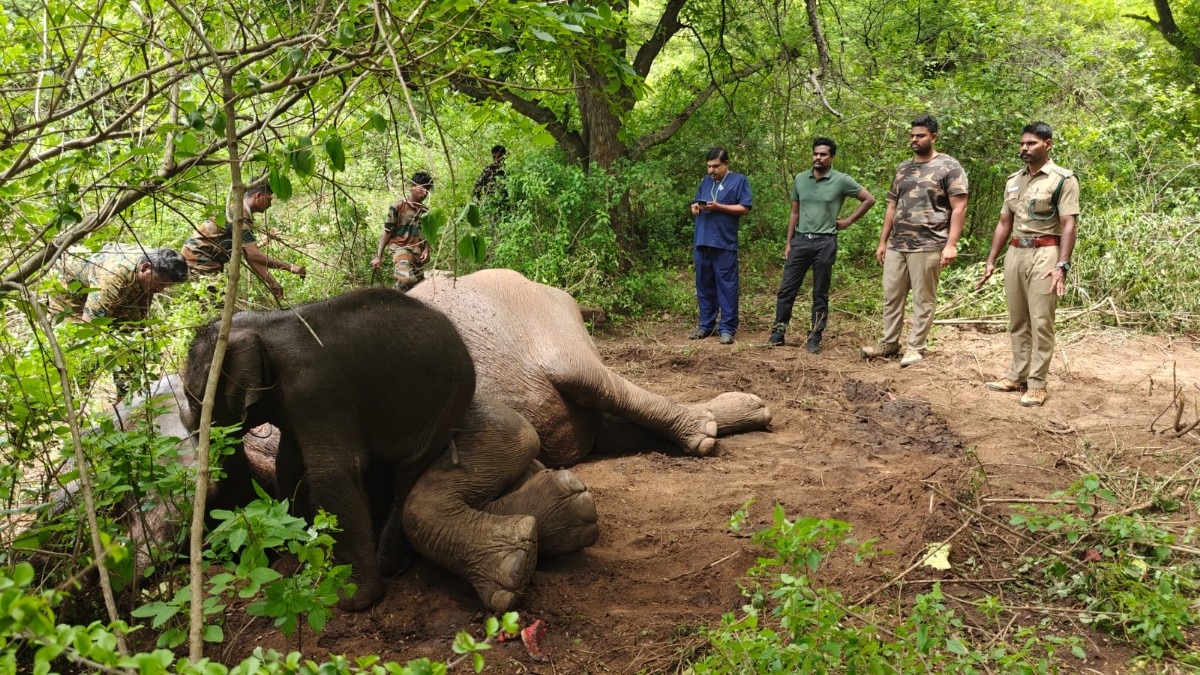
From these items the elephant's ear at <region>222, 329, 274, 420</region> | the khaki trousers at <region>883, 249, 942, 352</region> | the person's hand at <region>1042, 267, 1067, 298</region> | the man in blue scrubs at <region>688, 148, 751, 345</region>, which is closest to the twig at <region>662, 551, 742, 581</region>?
the elephant's ear at <region>222, 329, 274, 420</region>

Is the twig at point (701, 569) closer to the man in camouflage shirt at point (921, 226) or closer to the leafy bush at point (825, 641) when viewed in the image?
the leafy bush at point (825, 641)

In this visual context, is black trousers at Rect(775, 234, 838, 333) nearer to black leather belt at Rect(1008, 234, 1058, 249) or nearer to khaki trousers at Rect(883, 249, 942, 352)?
khaki trousers at Rect(883, 249, 942, 352)

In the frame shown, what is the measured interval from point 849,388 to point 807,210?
225 cm

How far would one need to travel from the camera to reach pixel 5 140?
2518 mm

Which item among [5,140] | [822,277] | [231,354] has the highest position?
[5,140]

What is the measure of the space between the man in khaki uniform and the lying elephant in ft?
13.2

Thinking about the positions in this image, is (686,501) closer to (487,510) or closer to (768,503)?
(768,503)

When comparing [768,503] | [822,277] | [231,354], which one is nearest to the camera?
[231,354]

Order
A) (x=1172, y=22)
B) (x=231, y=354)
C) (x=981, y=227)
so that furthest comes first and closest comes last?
(x=1172, y=22), (x=981, y=227), (x=231, y=354)

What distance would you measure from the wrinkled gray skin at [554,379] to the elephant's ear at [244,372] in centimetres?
131

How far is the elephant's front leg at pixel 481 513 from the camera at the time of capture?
3.65 meters

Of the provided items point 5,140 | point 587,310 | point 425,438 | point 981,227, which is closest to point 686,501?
point 425,438

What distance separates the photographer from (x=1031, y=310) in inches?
253

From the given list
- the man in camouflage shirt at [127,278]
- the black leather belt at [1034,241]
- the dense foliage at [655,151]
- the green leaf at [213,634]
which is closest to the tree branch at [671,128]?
the dense foliage at [655,151]
